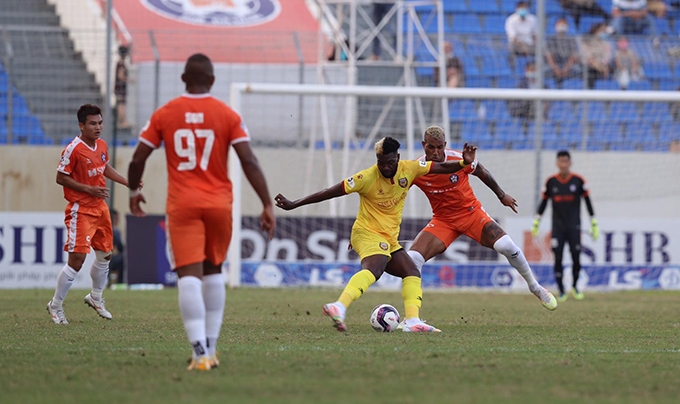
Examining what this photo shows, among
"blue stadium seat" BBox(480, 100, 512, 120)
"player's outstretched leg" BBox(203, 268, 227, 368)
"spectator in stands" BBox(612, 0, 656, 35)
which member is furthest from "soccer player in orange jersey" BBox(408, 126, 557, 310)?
"spectator in stands" BBox(612, 0, 656, 35)

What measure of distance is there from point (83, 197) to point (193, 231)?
4.66 metres

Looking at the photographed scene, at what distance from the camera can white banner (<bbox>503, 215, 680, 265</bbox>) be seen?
19.9 metres

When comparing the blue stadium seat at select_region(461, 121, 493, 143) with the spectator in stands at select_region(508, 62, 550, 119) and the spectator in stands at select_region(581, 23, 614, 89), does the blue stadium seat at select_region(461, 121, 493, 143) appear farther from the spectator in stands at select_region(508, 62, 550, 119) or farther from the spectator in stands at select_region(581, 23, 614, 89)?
the spectator in stands at select_region(581, 23, 614, 89)

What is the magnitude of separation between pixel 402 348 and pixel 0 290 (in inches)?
469

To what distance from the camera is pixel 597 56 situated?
22875 millimetres

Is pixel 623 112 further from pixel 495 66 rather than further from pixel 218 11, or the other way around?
pixel 218 11

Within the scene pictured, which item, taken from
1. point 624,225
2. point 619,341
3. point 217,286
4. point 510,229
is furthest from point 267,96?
point 217,286

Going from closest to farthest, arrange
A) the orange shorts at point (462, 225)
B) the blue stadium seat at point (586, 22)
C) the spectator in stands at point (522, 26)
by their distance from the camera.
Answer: the orange shorts at point (462, 225)
the spectator in stands at point (522, 26)
the blue stadium seat at point (586, 22)

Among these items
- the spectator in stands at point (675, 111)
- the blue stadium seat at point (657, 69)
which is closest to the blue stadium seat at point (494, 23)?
the blue stadium seat at point (657, 69)

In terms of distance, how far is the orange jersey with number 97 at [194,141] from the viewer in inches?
269

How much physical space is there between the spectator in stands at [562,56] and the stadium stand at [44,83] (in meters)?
9.92

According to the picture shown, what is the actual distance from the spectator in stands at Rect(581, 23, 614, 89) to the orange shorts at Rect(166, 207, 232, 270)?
17.1 m

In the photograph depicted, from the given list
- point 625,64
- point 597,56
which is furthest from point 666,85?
point 597,56

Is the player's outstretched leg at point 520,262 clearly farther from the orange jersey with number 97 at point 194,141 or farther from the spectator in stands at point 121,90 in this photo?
the spectator in stands at point 121,90
